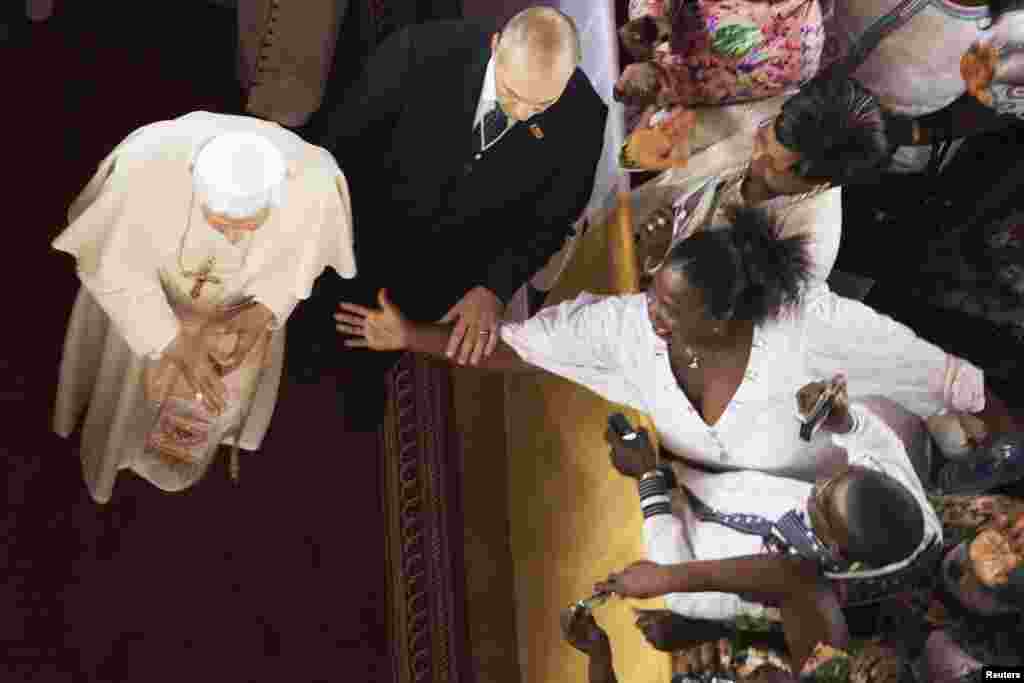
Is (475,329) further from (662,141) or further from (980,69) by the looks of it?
(980,69)

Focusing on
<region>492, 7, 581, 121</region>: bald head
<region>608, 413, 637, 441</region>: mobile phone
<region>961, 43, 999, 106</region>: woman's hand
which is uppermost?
<region>492, 7, 581, 121</region>: bald head

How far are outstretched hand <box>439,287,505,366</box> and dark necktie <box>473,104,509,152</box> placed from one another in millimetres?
454

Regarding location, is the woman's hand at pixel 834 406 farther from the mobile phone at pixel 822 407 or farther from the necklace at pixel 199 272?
the necklace at pixel 199 272

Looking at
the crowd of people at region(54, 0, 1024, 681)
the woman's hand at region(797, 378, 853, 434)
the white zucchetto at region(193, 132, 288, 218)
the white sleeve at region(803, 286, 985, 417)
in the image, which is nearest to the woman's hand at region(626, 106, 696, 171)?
the crowd of people at region(54, 0, 1024, 681)

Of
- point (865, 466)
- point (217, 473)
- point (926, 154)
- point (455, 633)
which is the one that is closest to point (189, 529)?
point (217, 473)

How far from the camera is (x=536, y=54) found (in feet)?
9.93

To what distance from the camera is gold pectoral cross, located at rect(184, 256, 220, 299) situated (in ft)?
10.6

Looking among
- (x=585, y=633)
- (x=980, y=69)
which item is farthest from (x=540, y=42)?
(x=585, y=633)

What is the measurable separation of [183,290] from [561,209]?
3.75 ft

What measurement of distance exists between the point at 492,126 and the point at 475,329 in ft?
1.98

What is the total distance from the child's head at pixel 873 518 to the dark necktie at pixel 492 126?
1.41 metres

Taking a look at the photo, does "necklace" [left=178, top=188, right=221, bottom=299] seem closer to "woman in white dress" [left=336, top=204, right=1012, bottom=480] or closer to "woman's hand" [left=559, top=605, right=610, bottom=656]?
"woman in white dress" [left=336, top=204, right=1012, bottom=480]

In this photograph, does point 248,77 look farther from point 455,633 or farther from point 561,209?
point 455,633

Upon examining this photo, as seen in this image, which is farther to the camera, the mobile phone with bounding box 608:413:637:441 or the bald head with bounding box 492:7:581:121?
the mobile phone with bounding box 608:413:637:441
